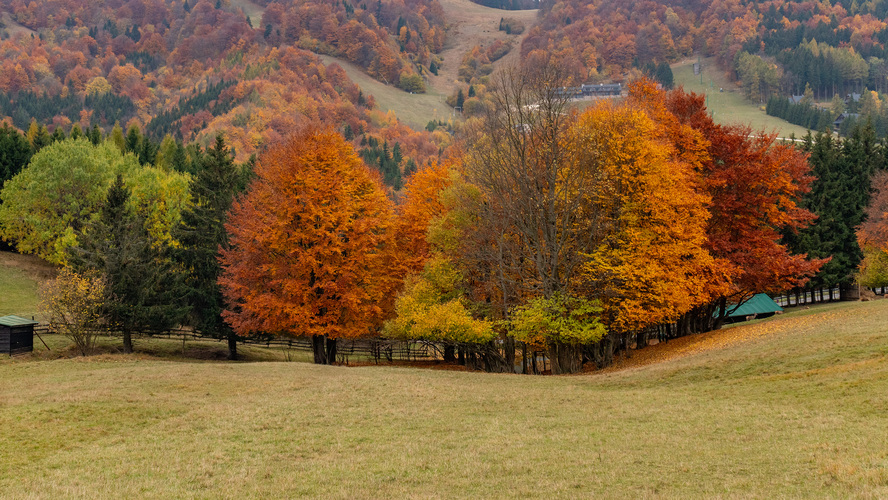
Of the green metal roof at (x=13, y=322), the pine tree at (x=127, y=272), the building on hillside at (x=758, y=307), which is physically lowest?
the building on hillside at (x=758, y=307)

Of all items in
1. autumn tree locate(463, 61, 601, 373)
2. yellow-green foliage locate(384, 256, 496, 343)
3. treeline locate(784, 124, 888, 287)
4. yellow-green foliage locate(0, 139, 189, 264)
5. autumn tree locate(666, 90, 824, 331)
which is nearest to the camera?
autumn tree locate(463, 61, 601, 373)

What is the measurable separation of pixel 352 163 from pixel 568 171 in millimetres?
14427

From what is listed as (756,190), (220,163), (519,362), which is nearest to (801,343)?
(756,190)

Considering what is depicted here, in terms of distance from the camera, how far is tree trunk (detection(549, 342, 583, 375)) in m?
38.9

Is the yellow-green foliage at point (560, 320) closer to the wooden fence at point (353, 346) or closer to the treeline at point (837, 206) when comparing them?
the wooden fence at point (353, 346)

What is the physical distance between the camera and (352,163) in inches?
1703

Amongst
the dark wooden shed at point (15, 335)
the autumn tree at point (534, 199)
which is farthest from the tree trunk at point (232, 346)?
the autumn tree at point (534, 199)

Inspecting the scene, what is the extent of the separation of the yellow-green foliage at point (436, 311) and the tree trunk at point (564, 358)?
379 cm

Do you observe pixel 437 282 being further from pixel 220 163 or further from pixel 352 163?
pixel 220 163

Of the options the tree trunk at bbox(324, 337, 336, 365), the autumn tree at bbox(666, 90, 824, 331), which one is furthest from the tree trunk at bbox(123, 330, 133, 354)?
the autumn tree at bbox(666, 90, 824, 331)

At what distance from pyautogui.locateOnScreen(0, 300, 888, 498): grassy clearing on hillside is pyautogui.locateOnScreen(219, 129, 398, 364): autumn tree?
948 cm

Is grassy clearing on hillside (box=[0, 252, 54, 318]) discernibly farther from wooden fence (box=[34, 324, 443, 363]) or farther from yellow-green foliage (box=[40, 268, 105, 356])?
yellow-green foliage (box=[40, 268, 105, 356])

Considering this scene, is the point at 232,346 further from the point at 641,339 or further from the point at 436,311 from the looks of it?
the point at 641,339

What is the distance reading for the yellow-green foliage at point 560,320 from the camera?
115 ft
